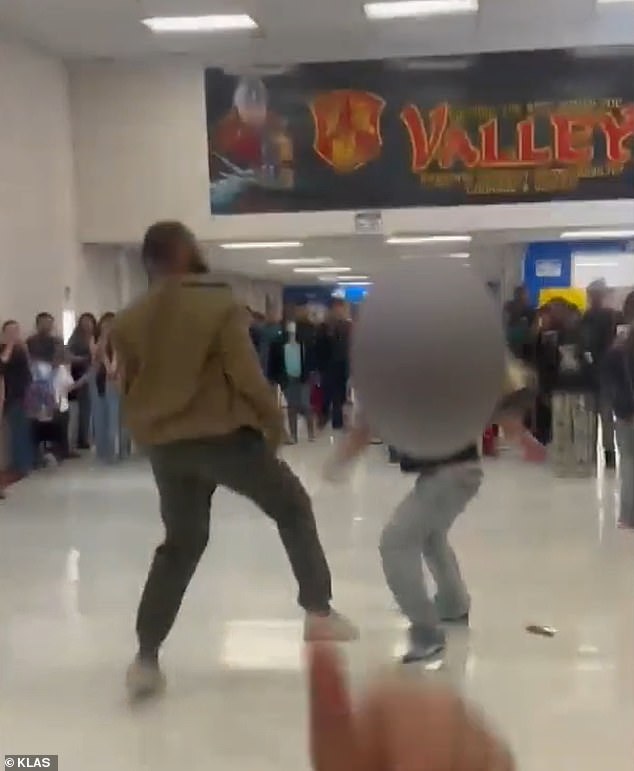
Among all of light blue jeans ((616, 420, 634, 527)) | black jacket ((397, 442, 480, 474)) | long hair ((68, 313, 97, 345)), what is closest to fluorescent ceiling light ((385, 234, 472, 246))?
long hair ((68, 313, 97, 345))

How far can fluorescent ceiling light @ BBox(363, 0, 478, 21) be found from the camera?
9.01 meters

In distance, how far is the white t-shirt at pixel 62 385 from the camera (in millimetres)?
9289

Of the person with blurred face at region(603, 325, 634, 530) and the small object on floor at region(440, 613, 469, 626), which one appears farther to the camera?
the person with blurred face at region(603, 325, 634, 530)

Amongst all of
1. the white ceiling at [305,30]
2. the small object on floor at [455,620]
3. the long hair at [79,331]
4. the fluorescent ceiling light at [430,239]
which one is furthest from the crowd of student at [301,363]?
the small object on floor at [455,620]

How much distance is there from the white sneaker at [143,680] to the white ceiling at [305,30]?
259 inches

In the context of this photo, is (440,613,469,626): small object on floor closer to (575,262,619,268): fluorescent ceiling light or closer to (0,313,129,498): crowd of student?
(0,313,129,498): crowd of student

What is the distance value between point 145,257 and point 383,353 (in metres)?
2.24

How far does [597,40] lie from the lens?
33.2 ft

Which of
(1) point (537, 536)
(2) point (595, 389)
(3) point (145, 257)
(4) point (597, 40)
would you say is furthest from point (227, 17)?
(3) point (145, 257)

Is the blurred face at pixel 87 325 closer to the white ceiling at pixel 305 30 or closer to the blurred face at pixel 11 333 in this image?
the blurred face at pixel 11 333

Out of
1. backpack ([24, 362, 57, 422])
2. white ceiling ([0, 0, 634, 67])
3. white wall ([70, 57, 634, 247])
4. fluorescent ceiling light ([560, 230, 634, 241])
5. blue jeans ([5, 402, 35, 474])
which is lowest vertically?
blue jeans ([5, 402, 35, 474])

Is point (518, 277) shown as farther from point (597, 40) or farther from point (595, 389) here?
point (595, 389)

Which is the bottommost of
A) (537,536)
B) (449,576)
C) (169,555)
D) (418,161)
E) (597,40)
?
(537,536)

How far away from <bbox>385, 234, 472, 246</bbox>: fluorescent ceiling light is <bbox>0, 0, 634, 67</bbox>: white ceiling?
178 cm
